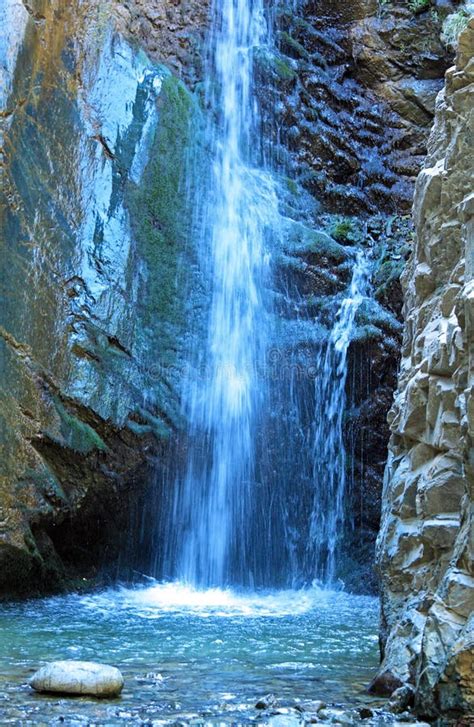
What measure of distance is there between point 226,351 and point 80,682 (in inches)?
314

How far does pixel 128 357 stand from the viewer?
11.5m

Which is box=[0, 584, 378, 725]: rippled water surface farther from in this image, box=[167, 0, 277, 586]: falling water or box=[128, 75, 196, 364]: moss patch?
box=[128, 75, 196, 364]: moss patch

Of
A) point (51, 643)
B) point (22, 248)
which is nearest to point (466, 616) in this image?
point (51, 643)

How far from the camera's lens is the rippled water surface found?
15.1ft

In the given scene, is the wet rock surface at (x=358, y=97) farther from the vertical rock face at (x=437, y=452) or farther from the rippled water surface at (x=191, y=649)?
the vertical rock face at (x=437, y=452)

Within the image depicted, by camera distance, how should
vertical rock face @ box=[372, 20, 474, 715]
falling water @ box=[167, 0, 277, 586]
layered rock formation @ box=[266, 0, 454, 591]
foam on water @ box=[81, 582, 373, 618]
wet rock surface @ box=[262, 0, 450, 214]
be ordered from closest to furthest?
vertical rock face @ box=[372, 20, 474, 715]
foam on water @ box=[81, 582, 373, 618]
falling water @ box=[167, 0, 277, 586]
layered rock formation @ box=[266, 0, 454, 591]
wet rock surface @ box=[262, 0, 450, 214]

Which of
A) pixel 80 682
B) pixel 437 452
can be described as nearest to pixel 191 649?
pixel 80 682

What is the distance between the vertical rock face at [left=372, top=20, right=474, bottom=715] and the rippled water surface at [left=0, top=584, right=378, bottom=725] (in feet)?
2.32

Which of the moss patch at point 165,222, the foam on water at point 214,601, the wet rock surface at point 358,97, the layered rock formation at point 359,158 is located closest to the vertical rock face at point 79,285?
the moss patch at point 165,222

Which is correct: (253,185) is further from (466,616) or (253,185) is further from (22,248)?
(466,616)

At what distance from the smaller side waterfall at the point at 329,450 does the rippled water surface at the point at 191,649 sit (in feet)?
3.17

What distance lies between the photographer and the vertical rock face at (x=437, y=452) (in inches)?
163

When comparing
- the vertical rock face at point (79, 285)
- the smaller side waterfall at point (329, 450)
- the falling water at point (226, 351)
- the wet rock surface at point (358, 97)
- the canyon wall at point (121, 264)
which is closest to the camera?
the vertical rock face at point (79, 285)

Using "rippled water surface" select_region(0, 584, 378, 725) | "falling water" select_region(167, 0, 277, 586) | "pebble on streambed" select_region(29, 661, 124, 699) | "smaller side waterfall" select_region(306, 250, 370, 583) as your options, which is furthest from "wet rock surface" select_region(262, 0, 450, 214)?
"pebble on streambed" select_region(29, 661, 124, 699)
